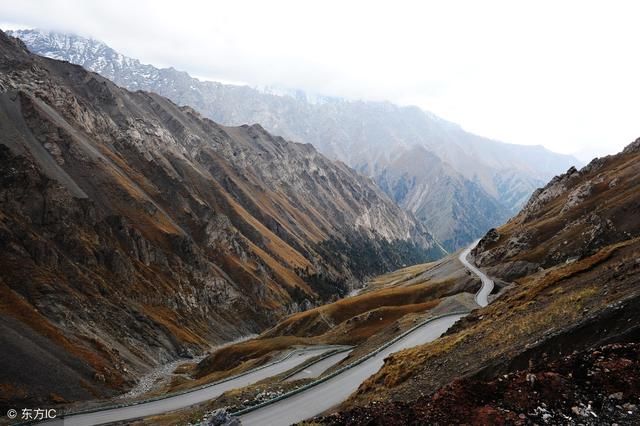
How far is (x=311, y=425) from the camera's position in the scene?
19.9 meters

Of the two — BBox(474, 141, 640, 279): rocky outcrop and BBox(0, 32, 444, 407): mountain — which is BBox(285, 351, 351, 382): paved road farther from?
BBox(474, 141, 640, 279): rocky outcrop

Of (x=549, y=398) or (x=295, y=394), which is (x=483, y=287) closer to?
(x=295, y=394)

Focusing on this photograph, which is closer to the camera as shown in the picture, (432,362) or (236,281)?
(432,362)

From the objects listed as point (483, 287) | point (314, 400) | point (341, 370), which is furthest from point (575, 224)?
point (314, 400)

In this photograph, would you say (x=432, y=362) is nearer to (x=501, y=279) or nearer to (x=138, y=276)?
(x=501, y=279)

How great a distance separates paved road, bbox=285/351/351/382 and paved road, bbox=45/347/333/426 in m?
7.14

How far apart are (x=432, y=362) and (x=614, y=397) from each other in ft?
52.1

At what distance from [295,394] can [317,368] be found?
792 inches

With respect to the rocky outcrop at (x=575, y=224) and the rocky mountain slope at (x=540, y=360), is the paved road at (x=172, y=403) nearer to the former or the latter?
the rocky mountain slope at (x=540, y=360)

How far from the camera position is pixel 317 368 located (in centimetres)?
5372

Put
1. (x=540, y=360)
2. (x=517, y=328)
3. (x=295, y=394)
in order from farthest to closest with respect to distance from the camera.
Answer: (x=295, y=394), (x=517, y=328), (x=540, y=360)

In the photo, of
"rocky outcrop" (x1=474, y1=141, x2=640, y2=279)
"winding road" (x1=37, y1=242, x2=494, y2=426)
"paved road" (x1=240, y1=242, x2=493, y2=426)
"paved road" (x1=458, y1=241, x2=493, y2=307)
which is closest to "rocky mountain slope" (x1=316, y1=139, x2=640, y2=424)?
"paved road" (x1=240, y1=242, x2=493, y2=426)

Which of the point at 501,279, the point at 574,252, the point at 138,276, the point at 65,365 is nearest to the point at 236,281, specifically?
the point at 138,276

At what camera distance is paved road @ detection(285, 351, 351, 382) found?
49906 millimetres
